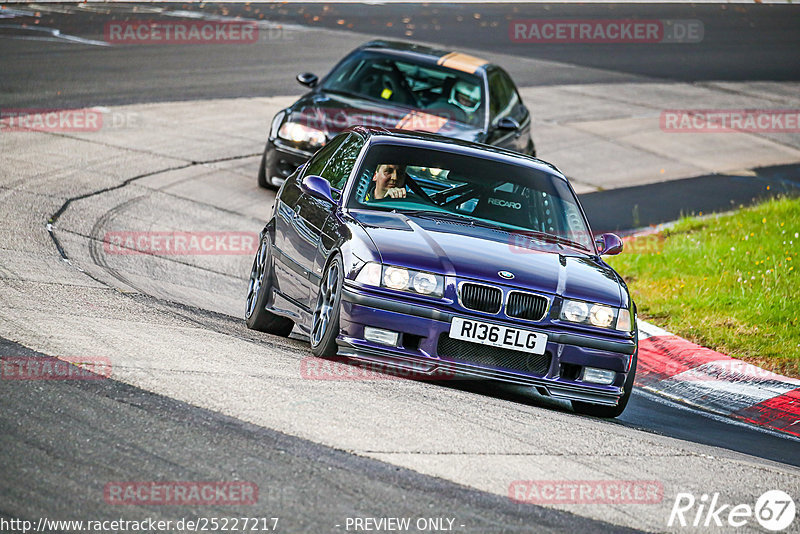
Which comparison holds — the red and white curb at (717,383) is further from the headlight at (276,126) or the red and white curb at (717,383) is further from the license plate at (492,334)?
the headlight at (276,126)

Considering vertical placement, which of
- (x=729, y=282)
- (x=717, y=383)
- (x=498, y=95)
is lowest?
(x=717, y=383)

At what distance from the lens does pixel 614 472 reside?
5582 mm

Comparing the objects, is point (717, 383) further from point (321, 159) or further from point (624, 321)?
point (321, 159)

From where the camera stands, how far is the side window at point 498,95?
47.7 feet

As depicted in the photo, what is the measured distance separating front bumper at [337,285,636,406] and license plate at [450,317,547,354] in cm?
4

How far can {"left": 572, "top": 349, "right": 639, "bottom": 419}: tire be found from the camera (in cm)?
727

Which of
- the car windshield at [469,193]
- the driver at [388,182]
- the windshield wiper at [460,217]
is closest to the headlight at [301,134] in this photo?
→ the car windshield at [469,193]

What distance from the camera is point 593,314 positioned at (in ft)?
23.1

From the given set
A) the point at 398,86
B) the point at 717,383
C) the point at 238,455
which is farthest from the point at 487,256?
the point at 398,86

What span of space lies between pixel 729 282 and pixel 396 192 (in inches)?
177

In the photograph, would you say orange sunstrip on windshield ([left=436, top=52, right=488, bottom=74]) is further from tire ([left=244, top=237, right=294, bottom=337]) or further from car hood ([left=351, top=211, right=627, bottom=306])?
car hood ([left=351, top=211, right=627, bottom=306])

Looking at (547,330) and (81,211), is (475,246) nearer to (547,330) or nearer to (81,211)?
(547,330)

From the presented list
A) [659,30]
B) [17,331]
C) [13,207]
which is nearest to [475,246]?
[17,331]

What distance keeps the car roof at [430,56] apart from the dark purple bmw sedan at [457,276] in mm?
6163
